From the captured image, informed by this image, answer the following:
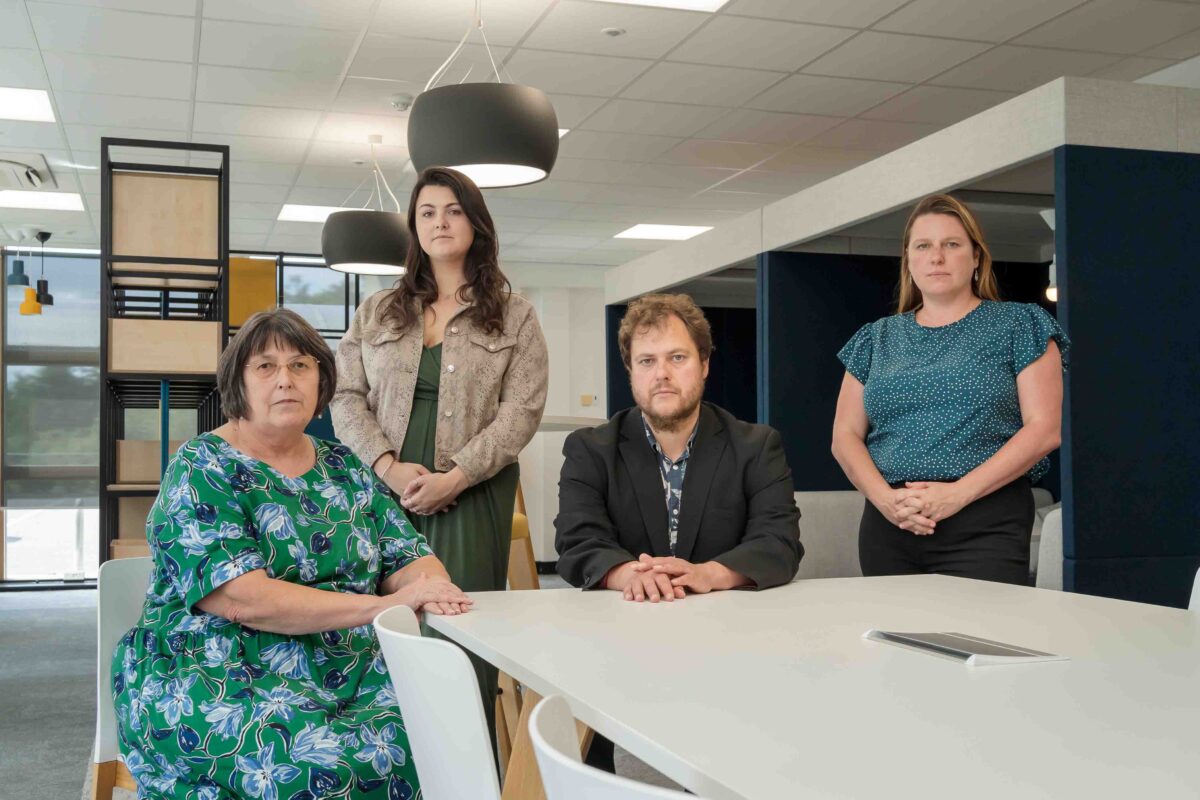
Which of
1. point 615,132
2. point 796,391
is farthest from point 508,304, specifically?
point 615,132

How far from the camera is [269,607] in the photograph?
1880mm

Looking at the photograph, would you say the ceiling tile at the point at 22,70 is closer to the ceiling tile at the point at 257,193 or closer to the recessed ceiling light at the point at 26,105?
the recessed ceiling light at the point at 26,105

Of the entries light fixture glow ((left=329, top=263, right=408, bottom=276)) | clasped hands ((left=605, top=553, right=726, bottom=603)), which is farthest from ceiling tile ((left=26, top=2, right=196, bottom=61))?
clasped hands ((left=605, top=553, right=726, bottom=603))

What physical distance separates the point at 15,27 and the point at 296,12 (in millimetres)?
1448

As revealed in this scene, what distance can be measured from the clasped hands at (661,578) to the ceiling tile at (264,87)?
5175 mm

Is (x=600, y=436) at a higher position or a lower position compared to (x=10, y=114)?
lower

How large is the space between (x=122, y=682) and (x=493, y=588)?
869 mm

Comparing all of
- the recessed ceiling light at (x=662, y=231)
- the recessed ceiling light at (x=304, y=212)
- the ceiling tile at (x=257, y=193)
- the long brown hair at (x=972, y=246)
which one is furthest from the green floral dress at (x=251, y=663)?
the recessed ceiling light at (x=662, y=231)

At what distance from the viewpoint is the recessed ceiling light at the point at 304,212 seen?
10.0 metres

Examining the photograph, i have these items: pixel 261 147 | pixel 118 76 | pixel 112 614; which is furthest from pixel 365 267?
pixel 112 614

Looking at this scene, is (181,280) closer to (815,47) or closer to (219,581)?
(219,581)

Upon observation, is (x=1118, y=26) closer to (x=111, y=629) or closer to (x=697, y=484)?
(x=697, y=484)

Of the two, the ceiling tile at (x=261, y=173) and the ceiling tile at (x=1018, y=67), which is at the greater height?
→ the ceiling tile at (x=1018, y=67)

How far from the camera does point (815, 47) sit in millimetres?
5945
